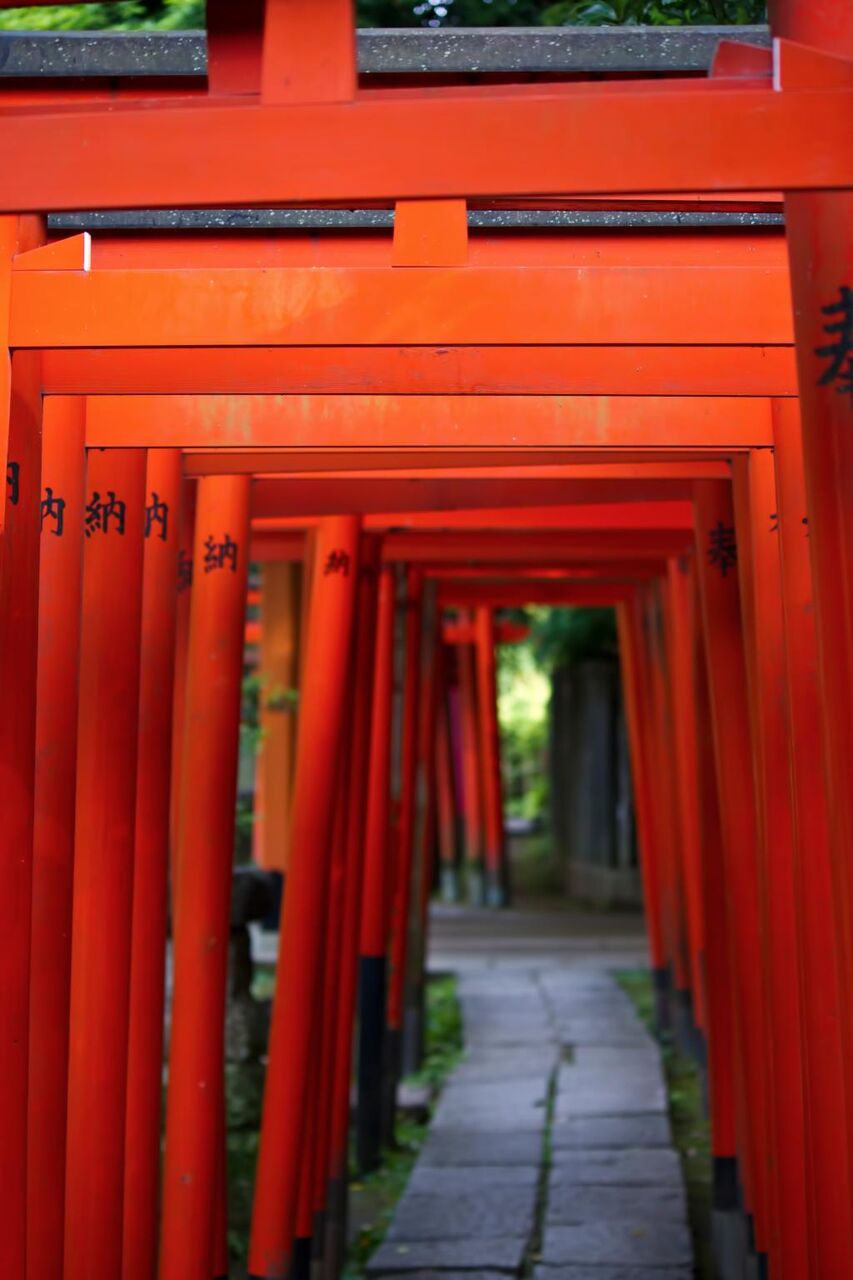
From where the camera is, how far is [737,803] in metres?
7.26

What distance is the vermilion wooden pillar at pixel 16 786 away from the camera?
4066 mm

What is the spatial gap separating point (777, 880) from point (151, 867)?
226 cm

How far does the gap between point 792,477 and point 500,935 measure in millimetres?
13934

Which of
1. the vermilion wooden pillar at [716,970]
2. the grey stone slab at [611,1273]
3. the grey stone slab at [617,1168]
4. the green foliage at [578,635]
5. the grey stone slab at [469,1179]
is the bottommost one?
the grey stone slab at [611,1273]

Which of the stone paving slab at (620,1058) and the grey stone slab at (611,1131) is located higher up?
the stone paving slab at (620,1058)

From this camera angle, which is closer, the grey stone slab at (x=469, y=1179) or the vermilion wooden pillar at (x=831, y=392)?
the vermilion wooden pillar at (x=831, y=392)

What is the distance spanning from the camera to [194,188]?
341 centimetres

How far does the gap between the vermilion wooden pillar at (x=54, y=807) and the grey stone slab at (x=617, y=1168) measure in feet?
17.9

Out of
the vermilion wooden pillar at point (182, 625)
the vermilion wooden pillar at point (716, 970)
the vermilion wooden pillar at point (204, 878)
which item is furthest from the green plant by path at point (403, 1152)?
the vermilion wooden pillar at point (204, 878)

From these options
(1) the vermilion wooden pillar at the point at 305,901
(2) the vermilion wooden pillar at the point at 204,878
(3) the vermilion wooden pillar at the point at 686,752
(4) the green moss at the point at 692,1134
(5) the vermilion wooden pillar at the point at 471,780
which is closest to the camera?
(2) the vermilion wooden pillar at the point at 204,878

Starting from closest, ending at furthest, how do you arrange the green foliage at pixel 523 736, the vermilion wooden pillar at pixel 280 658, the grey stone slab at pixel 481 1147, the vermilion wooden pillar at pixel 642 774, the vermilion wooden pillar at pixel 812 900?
the vermilion wooden pillar at pixel 812 900
the grey stone slab at pixel 481 1147
the vermilion wooden pillar at pixel 642 774
the vermilion wooden pillar at pixel 280 658
the green foliage at pixel 523 736

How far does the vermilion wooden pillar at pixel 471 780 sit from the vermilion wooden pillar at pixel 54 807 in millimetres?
15565

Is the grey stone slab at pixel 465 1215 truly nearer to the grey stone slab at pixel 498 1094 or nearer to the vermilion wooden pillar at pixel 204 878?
the grey stone slab at pixel 498 1094

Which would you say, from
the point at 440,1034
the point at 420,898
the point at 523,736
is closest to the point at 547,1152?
the point at 420,898
